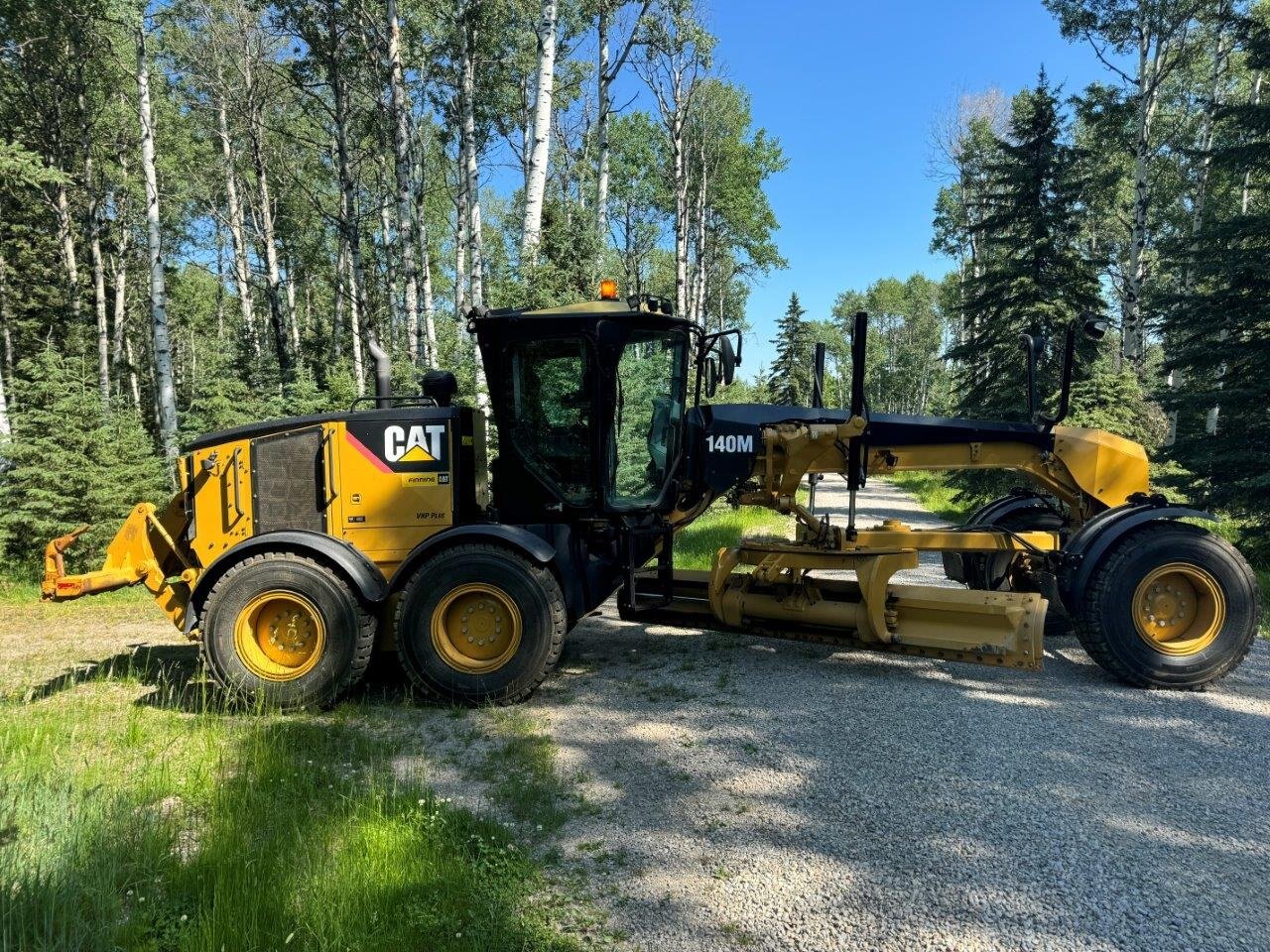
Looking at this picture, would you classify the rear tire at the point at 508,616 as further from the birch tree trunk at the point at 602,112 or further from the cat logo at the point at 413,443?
the birch tree trunk at the point at 602,112

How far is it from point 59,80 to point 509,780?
23.1m

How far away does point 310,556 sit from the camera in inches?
204

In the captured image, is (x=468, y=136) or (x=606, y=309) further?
(x=468, y=136)

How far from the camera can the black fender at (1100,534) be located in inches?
203

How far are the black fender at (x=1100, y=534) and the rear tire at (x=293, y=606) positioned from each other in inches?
197

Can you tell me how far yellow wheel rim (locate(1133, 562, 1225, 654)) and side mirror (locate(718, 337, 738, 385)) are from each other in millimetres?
3206

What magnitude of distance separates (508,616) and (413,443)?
1463 millimetres

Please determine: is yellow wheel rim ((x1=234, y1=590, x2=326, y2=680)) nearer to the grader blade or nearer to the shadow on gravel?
the shadow on gravel

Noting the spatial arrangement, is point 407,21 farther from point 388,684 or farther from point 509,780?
point 509,780

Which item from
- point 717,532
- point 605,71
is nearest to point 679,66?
point 605,71

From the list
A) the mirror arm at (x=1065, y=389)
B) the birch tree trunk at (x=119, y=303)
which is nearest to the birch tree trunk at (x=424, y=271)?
the birch tree trunk at (x=119, y=303)

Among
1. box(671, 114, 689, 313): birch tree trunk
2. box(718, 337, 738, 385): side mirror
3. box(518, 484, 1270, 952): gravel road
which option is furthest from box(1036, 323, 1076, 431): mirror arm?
box(671, 114, 689, 313): birch tree trunk

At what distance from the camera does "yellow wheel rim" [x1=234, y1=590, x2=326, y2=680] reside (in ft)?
16.6

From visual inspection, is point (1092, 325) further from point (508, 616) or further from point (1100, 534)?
point (508, 616)
